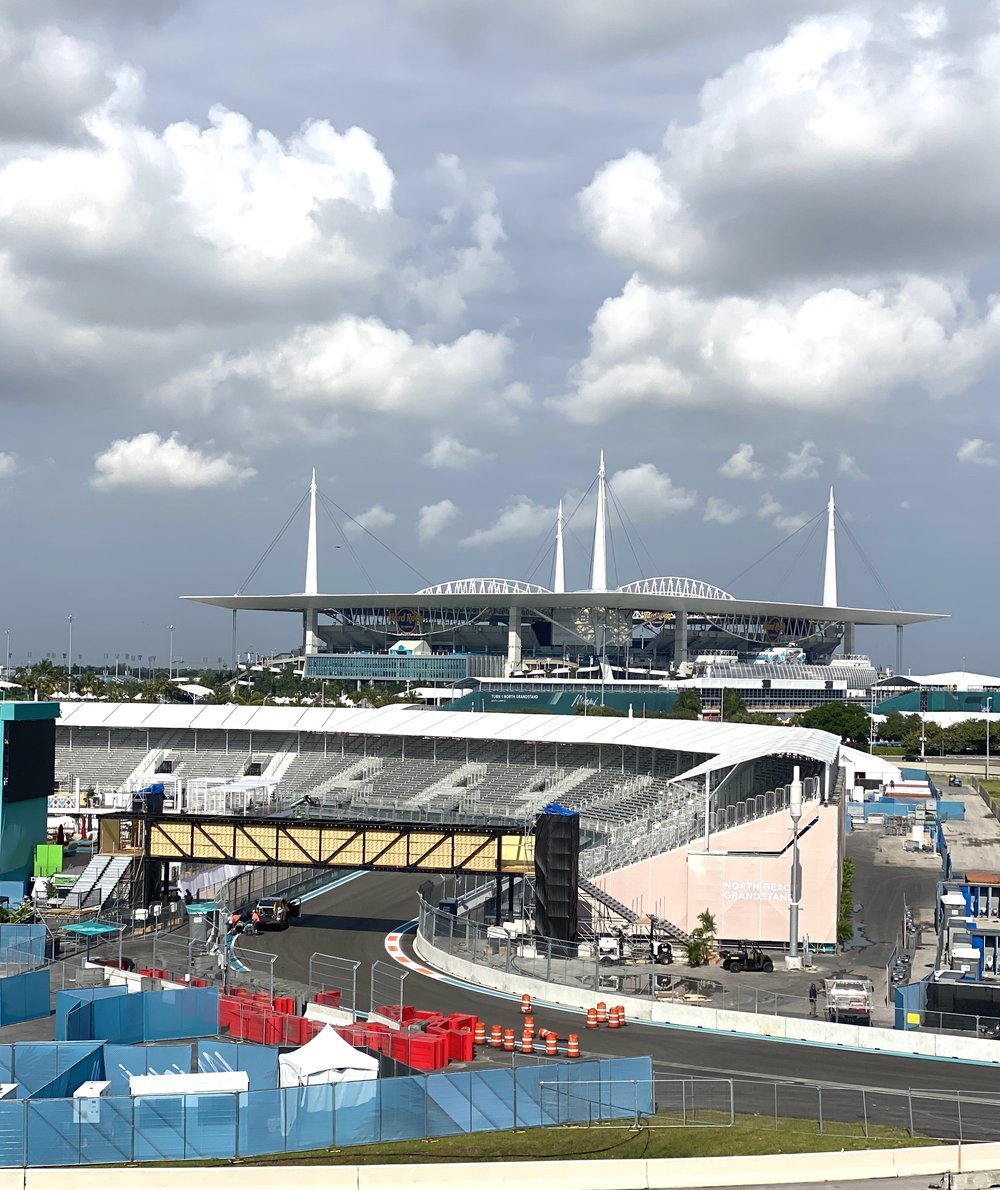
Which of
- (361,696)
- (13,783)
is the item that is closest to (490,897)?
(13,783)

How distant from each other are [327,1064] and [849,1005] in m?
14.1

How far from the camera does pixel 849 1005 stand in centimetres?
3312

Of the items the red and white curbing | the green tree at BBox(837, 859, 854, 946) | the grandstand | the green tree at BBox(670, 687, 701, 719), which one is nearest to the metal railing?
the red and white curbing

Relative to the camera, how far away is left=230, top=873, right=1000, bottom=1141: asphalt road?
2584 cm

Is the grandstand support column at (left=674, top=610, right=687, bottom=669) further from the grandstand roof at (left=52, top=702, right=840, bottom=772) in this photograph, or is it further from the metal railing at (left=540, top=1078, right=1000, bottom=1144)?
the metal railing at (left=540, top=1078, right=1000, bottom=1144)

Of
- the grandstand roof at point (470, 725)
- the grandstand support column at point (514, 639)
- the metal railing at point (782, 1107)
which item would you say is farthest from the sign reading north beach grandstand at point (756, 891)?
the grandstand support column at point (514, 639)

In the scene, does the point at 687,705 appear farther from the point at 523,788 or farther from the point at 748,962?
the point at 748,962

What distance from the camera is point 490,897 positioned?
163 feet

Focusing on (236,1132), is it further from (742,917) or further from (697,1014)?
(742,917)

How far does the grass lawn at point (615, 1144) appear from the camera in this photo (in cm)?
2195

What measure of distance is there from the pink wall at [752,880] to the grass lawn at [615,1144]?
20.1 m

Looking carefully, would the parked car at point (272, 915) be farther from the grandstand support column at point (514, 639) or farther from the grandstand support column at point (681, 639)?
the grandstand support column at point (681, 639)

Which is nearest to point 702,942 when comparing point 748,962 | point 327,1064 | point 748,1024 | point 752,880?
point 748,962

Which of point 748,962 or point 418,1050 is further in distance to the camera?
point 748,962
